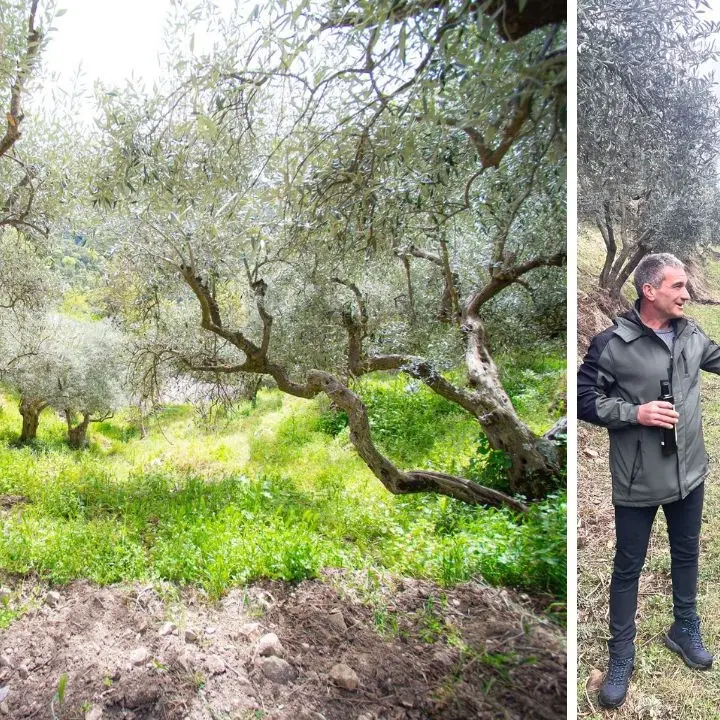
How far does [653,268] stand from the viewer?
6.33 feet

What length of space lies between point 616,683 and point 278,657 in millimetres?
1045

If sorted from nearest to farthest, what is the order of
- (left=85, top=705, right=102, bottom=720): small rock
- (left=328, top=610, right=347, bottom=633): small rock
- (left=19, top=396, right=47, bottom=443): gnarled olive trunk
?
(left=85, top=705, right=102, bottom=720): small rock, (left=328, top=610, right=347, bottom=633): small rock, (left=19, top=396, right=47, bottom=443): gnarled olive trunk

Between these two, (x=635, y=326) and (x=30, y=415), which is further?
(x=30, y=415)

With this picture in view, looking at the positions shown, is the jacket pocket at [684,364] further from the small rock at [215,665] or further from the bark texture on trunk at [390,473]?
the small rock at [215,665]

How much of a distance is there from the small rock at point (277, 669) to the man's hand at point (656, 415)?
129 cm

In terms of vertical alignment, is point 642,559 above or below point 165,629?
above

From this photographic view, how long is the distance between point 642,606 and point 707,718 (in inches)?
14.9

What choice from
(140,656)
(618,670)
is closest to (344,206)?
(140,656)

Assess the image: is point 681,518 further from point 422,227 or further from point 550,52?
point 550,52

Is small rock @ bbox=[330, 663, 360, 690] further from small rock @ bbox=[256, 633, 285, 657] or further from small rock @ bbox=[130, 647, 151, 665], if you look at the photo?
small rock @ bbox=[130, 647, 151, 665]

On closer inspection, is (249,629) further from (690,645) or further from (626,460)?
(690,645)

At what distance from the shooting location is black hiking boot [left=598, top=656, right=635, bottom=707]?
192 centimetres

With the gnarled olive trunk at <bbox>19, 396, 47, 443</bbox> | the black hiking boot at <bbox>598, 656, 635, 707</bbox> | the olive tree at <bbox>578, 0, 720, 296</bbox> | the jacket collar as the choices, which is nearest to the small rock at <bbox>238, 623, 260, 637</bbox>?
the gnarled olive trunk at <bbox>19, 396, 47, 443</bbox>

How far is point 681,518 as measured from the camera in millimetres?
1932
